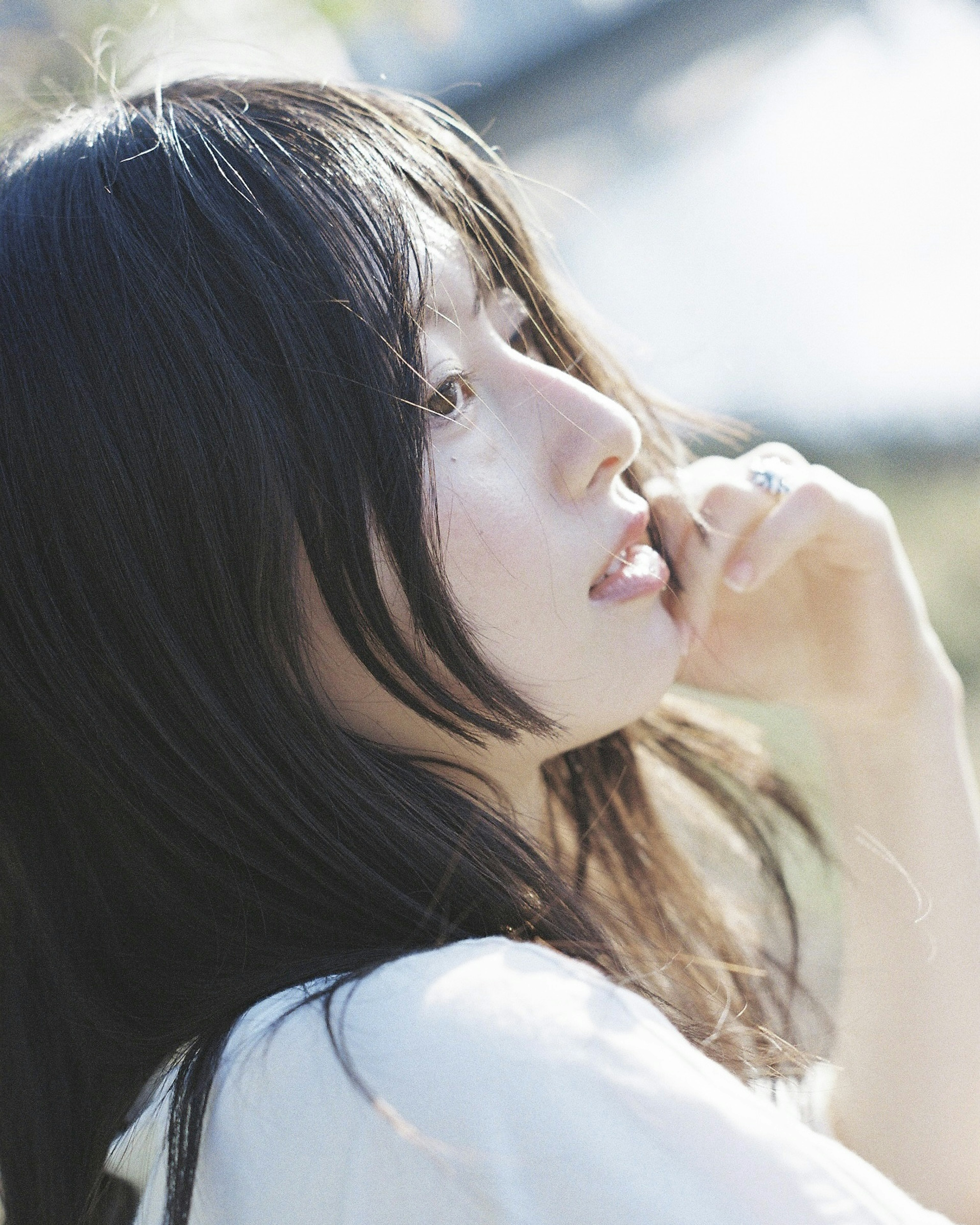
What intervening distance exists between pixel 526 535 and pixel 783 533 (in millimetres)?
411

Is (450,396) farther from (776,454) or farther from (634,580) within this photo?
(776,454)

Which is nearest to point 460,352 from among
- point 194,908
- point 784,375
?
point 194,908

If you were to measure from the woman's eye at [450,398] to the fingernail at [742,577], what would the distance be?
42 cm

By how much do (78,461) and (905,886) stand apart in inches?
41.3

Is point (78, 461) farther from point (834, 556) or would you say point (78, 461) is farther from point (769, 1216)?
point (834, 556)

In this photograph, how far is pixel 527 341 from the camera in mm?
1108

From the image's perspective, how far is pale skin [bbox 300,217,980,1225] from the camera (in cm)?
92

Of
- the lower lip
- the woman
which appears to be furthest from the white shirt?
the lower lip

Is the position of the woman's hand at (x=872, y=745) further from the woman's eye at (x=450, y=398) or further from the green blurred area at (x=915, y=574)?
the green blurred area at (x=915, y=574)

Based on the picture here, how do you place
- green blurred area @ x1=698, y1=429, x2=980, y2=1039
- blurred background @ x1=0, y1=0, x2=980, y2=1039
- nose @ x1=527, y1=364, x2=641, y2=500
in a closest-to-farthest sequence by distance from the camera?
1. nose @ x1=527, y1=364, x2=641, y2=500
2. green blurred area @ x1=698, y1=429, x2=980, y2=1039
3. blurred background @ x1=0, y1=0, x2=980, y2=1039

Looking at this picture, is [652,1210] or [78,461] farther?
[78,461]

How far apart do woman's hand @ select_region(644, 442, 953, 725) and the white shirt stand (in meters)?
0.58

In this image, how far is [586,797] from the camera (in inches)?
54.3

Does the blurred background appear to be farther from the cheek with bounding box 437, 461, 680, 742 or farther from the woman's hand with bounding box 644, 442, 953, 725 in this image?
the cheek with bounding box 437, 461, 680, 742
